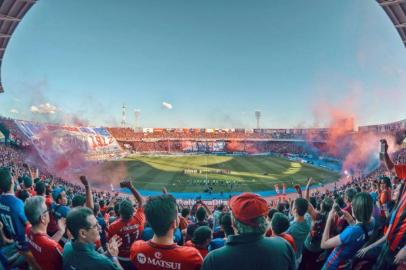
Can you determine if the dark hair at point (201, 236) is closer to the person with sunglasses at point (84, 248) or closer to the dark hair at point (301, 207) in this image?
the person with sunglasses at point (84, 248)

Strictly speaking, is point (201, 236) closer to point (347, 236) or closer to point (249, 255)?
point (249, 255)

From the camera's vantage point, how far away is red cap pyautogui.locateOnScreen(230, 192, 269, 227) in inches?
97.0

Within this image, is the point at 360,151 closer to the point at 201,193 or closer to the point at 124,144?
the point at 201,193

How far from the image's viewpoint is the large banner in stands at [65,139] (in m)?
44.9

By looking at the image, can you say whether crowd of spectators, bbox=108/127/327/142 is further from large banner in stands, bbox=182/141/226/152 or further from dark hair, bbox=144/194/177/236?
dark hair, bbox=144/194/177/236

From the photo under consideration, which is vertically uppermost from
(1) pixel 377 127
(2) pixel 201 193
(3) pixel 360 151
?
(1) pixel 377 127

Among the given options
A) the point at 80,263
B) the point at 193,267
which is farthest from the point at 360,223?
the point at 80,263

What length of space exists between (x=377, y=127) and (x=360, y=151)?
1153 cm

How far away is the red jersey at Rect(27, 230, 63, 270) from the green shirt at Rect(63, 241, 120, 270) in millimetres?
387

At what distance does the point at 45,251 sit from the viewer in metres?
3.24

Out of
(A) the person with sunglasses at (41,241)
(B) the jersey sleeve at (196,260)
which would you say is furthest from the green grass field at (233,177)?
(B) the jersey sleeve at (196,260)

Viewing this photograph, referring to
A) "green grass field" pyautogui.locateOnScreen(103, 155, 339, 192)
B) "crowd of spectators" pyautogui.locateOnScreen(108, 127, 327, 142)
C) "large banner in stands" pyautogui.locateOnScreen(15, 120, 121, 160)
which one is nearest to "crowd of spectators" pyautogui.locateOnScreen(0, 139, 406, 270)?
"green grass field" pyautogui.locateOnScreen(103, 155, 339, 192)

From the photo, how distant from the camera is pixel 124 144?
256 feet

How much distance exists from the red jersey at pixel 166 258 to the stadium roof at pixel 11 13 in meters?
17.9
